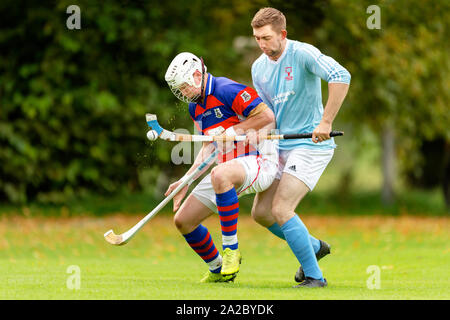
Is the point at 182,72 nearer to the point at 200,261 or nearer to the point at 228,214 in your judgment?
→ the point at 228,214

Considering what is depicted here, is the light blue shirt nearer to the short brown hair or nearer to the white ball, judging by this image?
the short brown hair

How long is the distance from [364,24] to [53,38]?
6.10 meters

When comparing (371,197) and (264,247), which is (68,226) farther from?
(371,197)

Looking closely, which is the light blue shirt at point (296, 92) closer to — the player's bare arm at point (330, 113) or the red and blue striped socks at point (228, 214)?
the player's bare arm at point (330, 113)

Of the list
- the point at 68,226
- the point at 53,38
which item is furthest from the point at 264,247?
the point at 53,38

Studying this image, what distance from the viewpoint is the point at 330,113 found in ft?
20.6

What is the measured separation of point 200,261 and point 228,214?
3655mm

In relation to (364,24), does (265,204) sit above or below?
below

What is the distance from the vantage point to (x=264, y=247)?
40.0 ft

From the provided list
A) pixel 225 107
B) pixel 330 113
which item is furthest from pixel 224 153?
pixel 330 113

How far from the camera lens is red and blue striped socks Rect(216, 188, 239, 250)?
6469 millimetres

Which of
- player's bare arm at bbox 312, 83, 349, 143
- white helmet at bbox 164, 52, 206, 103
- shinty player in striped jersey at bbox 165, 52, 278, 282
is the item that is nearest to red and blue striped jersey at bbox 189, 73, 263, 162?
shinty player in striped jersey at bbox 165, 52, 278, 282

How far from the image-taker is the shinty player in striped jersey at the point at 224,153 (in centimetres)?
649

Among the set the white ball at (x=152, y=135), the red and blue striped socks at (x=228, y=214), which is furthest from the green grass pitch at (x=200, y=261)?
the white ball at (x=152, y=135)
